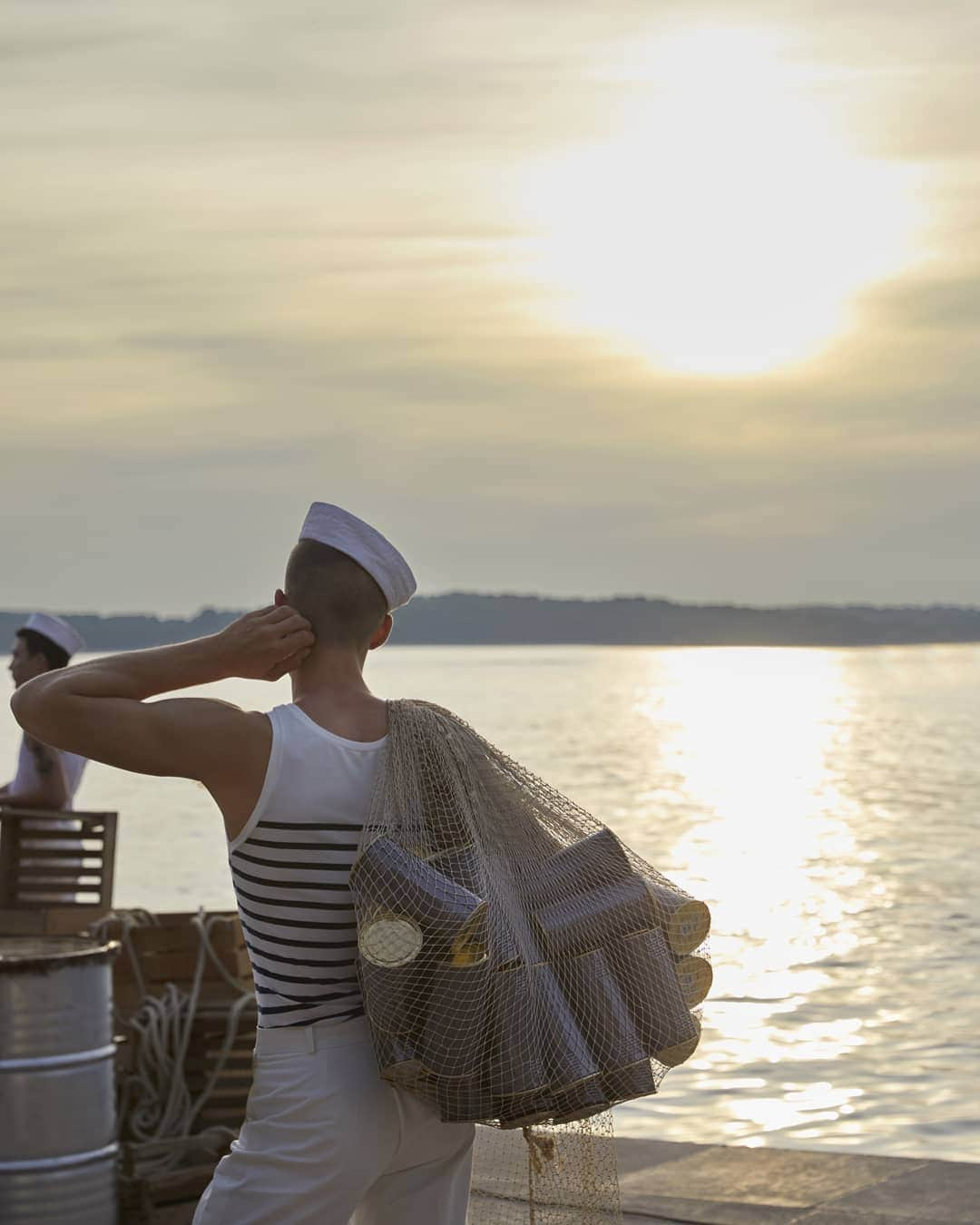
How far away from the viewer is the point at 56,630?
25.3ft

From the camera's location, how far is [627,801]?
30000mm

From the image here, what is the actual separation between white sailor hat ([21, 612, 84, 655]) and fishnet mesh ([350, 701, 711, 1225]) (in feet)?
15.5

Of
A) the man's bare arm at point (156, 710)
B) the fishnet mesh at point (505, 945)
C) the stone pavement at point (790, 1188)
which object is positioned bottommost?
the stone pavement at point (790, 1188)

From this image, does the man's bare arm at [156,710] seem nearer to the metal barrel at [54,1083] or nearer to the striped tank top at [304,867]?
the striped tank top at [304,867]

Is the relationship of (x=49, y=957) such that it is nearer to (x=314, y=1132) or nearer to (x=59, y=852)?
(x=59, y=852)

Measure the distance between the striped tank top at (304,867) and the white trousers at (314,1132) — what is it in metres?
0.05

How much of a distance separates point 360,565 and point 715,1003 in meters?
9.72

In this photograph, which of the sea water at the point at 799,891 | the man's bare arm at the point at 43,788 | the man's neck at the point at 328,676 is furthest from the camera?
the sea water at the point at 799,891

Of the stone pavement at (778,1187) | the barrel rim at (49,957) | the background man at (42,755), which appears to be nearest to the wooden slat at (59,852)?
the background man at (42,755)

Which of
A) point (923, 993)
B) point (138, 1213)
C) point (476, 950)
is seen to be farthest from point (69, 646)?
point (923, 993)

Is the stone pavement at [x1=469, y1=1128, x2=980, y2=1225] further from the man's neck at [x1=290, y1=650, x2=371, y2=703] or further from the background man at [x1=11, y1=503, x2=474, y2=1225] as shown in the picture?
the man's neck at [x1=290, y1=650, x2=371, y2=703]

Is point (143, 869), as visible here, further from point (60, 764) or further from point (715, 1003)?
point (60, 764)

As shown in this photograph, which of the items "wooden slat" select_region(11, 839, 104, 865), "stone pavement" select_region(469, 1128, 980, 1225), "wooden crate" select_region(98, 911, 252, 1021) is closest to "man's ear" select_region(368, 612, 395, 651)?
"stone pavement" select_region(469, 1128, 980, 1225)

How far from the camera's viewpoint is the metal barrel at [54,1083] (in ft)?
17.9
